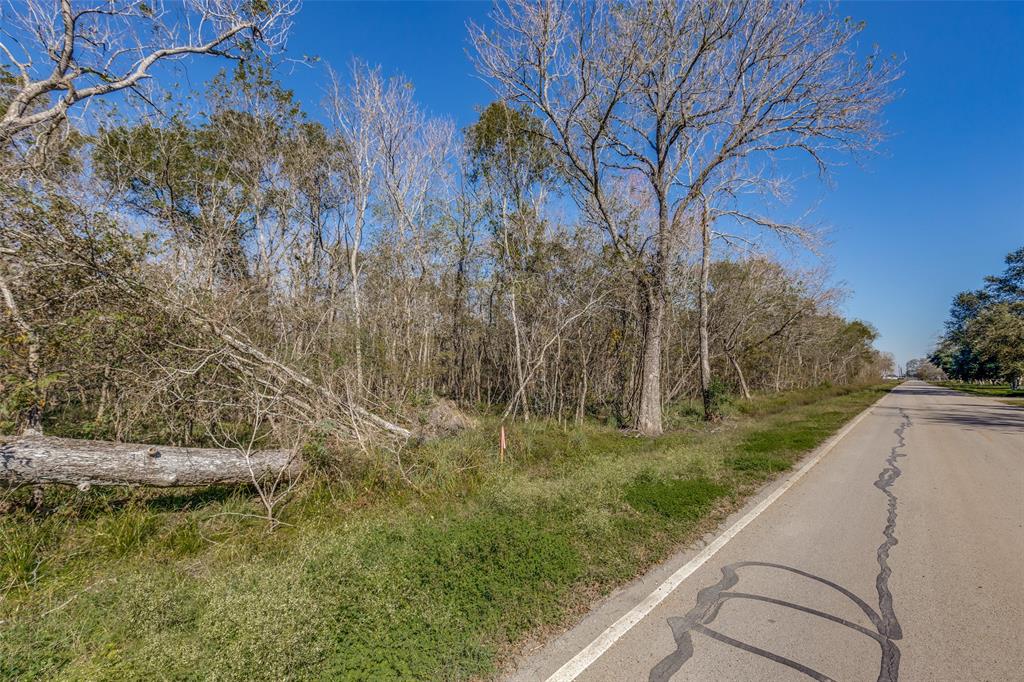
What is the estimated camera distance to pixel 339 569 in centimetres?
331

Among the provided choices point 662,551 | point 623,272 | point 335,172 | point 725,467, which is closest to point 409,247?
point 335,172

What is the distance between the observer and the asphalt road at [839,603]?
2.54m

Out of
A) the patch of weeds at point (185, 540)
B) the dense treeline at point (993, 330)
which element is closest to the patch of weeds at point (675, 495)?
the patch of weeds at point (185, 540)

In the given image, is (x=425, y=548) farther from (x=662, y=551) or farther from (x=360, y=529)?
(x=662, y=551)

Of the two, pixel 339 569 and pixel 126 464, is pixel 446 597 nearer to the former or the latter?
pixel 339 569

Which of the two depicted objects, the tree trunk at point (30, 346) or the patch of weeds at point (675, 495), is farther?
the patch of weeds at point (675, 495)

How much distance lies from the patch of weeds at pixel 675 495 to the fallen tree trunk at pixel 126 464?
4.54 meters

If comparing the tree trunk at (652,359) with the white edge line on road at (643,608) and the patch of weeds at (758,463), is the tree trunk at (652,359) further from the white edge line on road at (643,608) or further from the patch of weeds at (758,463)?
the white edge line on road at (643,608)

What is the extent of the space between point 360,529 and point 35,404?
166 inches

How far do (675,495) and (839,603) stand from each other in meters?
2.30

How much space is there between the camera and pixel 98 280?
4906mm

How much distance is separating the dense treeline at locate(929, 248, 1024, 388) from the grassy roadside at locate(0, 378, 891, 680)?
2784 centimetres

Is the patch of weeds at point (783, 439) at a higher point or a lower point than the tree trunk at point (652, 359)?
lower

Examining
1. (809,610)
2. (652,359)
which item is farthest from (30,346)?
(652,359)
